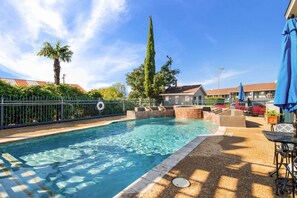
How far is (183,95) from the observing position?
94.6 ft

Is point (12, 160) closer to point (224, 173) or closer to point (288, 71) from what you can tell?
point (224, 173)

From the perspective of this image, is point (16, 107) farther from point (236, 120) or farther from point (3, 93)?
point (236, 120)

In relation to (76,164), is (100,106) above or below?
above

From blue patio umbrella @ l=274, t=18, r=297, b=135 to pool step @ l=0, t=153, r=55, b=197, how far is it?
15.6 ft

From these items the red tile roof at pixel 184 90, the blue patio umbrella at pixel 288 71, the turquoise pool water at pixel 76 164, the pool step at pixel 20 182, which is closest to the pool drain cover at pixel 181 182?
the turquoise pool water at pixel 76 164

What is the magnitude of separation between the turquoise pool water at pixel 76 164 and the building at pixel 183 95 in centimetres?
2186

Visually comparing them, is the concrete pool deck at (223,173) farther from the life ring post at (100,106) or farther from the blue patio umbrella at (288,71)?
the life ring post at (100,106)

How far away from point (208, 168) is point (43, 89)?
10697 mm

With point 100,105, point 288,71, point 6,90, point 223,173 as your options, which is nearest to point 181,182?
point 223,173

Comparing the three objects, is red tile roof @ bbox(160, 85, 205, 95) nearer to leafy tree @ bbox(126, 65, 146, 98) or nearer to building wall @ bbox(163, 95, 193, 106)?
building wall @ bbox(163, 95, 193, 106)

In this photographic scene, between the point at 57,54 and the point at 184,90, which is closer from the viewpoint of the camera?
the point at 57,54

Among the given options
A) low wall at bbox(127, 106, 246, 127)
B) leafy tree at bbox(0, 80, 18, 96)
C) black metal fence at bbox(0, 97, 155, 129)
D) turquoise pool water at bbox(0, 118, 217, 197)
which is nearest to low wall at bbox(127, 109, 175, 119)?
low wall at bbox(127, 106, 246, 127)

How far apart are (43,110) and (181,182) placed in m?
9.90

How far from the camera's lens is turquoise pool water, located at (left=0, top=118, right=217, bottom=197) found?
3.36m
